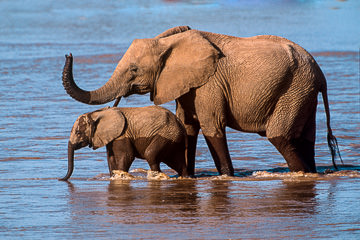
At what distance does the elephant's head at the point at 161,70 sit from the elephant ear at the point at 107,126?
0.17m

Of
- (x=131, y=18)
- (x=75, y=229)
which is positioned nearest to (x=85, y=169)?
(x=75, y=229)

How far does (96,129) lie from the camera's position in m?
11.3

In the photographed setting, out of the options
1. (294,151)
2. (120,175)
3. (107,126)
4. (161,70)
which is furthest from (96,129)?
(294,151)

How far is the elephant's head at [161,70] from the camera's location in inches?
443

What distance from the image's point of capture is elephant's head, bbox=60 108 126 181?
36.7 feet

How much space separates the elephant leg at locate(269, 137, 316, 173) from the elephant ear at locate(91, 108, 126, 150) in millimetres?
1802

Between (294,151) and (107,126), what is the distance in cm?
224

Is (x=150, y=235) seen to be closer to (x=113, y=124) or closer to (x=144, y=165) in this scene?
(x=113, y=124)

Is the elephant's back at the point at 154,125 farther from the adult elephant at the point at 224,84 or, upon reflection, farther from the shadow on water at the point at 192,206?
the shadow on water at the point at 192,206

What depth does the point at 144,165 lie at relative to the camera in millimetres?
12688

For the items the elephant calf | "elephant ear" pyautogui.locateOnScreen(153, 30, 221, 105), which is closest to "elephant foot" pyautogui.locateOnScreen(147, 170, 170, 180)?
the elephant calf

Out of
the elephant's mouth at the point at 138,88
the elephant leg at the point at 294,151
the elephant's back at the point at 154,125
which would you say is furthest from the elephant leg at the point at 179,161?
the elephant leg at the point at 294,151

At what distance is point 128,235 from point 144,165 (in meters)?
4.74

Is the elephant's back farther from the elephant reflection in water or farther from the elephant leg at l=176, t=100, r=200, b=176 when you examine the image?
the elephant reflection in water
